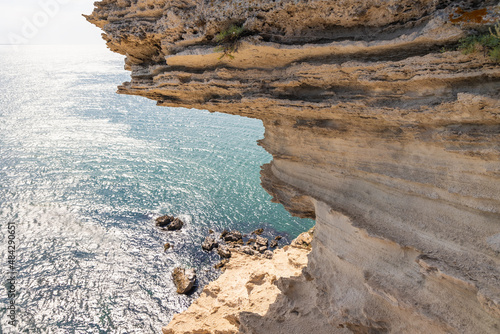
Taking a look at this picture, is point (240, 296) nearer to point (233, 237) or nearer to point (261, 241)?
point (261, 241)

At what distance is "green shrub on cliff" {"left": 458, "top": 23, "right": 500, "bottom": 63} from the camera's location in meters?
5.53

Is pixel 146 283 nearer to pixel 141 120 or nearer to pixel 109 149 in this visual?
pixel 109 149

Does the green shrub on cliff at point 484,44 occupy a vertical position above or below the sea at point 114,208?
above

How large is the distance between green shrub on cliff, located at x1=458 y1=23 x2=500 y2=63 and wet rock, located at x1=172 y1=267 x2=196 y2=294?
19.4 meters

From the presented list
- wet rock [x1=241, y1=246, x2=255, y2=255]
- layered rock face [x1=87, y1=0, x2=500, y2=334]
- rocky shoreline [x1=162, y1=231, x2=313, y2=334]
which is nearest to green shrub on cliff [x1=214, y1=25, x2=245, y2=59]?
layered rock face [x1=87, y1=0, x2=500, y2=334]

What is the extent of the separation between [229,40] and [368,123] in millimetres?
4610

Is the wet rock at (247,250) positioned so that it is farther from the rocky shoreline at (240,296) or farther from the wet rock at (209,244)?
the wet rock at (209,244)

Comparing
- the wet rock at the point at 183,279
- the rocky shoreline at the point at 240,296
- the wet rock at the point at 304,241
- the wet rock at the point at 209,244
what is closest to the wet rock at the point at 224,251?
the wet rock at the point at 209,244

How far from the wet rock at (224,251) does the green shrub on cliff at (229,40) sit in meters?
17.1

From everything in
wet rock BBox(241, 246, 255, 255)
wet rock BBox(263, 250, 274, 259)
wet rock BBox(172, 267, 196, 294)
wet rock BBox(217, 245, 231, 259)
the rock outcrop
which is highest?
the rock outcrop

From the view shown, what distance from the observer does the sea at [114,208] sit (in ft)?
63.2

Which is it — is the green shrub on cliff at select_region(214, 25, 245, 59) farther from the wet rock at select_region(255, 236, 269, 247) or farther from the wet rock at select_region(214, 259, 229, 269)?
the wet rock at select_region(255, 236, 269, 247)

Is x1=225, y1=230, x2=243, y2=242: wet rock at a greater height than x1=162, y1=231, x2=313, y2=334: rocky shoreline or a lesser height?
lesser

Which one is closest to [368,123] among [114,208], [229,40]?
[229,40]
